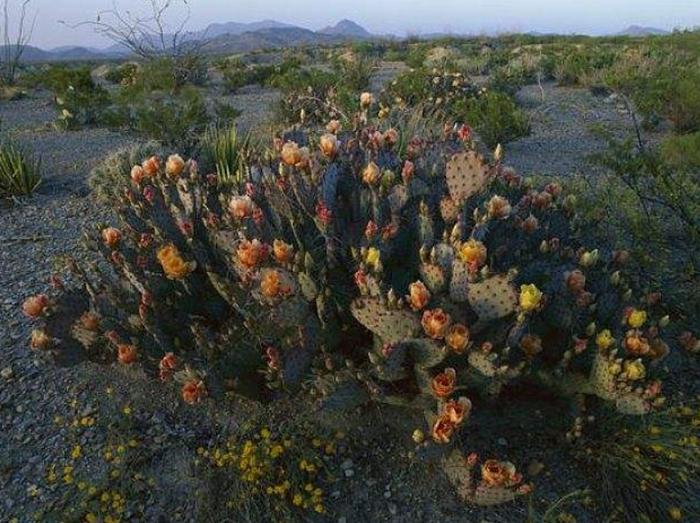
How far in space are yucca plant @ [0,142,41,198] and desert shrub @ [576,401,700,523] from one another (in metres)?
6.23

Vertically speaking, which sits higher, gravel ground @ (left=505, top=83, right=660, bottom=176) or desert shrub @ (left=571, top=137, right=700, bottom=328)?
desert shrub @ (left=571, top=137, right=700, bottom=328)

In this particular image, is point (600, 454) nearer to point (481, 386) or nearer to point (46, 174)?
point (481, 386)

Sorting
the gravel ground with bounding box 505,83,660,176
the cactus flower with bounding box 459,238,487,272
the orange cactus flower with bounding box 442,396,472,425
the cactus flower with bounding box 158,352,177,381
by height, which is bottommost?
the gravel ground with bounding box 505,83,660,176

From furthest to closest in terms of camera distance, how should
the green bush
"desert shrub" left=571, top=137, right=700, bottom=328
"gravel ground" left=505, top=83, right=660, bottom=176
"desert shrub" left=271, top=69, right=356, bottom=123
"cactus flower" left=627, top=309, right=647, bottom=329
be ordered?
"desert shrub" left=271, top=69, right=356, bottom=123
the green bush
"gravel ground" left=505, top=83, right=660, bottom=176
"desert shrub" left=571, top=137, right=700, bottom=328
"cactus flower" left=627, top=309, right=647, bottom=329

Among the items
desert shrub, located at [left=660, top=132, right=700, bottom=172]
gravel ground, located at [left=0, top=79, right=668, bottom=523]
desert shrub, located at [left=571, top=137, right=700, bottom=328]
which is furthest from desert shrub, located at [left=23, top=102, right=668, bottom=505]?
desert shrub, located at [left=660, top=132, right=700, bottom=172]

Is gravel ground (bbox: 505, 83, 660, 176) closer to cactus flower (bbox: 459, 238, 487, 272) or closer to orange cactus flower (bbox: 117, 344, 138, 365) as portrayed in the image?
cactus flower (bbox: 459, 238, 487, 272)

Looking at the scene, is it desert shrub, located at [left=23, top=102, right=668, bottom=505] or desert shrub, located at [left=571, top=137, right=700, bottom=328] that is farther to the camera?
desert shrub, located at [left=571, top=137, right=700, bottom=328]

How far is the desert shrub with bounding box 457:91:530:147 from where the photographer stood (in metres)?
9.21

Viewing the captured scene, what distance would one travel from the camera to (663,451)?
2861 mm

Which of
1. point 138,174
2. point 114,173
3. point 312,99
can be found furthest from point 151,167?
point 312,99

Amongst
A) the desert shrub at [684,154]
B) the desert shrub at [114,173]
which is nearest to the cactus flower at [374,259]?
the desert shrub at [114,173]

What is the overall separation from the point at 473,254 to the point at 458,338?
338mm

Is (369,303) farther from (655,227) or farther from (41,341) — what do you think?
(655,227)

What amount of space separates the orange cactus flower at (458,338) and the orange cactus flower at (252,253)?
80cm
